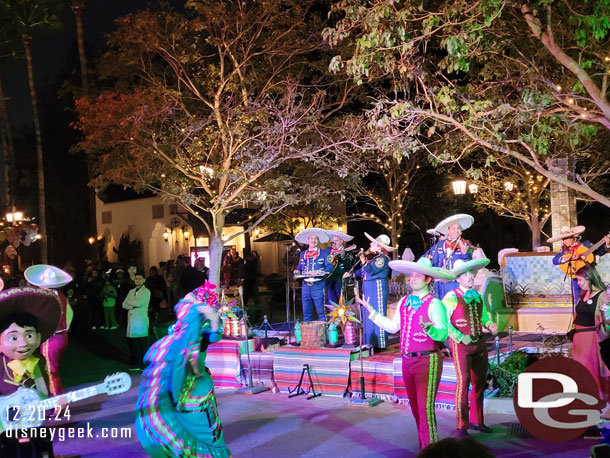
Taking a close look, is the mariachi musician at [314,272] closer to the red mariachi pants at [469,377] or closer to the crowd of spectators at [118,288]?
the crowd of spectators at [118,288]

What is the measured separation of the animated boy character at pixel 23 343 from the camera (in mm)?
5676

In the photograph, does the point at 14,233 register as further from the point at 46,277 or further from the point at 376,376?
the point at 376,376

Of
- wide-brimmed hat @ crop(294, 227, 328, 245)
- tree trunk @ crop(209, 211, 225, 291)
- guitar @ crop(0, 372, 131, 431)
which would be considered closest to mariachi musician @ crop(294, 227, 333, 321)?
wide-brimmed hat @ crop(294, 227, 328, 245)

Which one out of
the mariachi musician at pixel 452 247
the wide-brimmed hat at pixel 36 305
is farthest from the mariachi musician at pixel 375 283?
the wide-brimmed hat at pixel 36 305

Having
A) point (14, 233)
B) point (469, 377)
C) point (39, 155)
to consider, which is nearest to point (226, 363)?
point (469, 377)

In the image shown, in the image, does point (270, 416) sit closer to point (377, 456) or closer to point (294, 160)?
point (377, 456)

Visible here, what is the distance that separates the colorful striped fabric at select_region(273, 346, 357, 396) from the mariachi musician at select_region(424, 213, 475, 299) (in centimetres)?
230

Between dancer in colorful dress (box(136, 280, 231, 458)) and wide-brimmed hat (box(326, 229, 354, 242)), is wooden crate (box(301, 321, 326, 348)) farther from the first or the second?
dancer in colorful dress (box(136, 280, 231, 458))

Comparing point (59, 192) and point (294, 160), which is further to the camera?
point (59, 192)

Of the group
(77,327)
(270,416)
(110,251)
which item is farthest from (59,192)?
(270,416)

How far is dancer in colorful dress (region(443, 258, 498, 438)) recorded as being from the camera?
7363 millimetres

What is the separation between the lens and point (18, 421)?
5547 millimetres

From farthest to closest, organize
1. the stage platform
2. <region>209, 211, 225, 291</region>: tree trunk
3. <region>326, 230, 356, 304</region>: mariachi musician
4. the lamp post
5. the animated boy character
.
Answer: the lamp post, <region>209, 211, 225, 291</region>: tree trunk, <region>326, 230, 356, 304</region>: mariachi musician, the stage platform, the animated boy character

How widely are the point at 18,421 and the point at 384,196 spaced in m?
Result: 27.3
